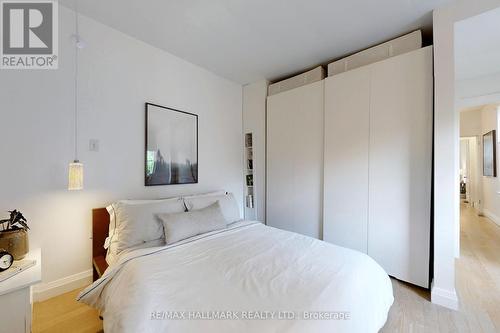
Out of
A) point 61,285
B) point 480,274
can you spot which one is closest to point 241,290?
point 61,285

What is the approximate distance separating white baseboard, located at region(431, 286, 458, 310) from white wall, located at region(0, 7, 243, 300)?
280 cm

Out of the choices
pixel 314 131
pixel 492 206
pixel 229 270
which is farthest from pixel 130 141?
pixel 492 206

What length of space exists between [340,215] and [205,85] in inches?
100

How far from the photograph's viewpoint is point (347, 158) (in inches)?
101

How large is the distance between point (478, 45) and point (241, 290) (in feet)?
10.4

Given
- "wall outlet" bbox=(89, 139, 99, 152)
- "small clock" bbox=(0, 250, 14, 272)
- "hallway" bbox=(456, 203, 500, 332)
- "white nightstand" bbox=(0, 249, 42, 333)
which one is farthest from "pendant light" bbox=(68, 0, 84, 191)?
"hallway" bbox=(456, 203, 500, 332)

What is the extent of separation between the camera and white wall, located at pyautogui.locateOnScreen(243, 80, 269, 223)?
3.48 metres

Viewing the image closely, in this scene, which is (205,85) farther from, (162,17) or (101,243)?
(101,243)

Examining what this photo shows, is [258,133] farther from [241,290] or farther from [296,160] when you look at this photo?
[241,290]

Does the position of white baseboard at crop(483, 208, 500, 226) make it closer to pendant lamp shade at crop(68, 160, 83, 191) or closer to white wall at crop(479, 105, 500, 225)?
white wall at crop(479, 105, 500, 225)

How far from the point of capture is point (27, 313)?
124 cm

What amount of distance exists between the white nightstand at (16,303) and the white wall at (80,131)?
0.75m

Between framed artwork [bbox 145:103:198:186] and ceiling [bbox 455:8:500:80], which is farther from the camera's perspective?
framed artwork [bbox 145:103:198:186]

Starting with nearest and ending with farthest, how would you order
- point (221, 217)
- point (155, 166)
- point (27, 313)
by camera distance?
point (27, 313) → point (221, 217) → point (155, 166)
